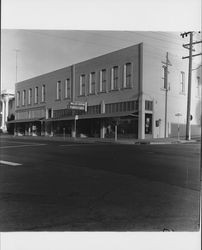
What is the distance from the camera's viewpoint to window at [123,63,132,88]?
32.1 metres

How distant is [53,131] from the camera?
31.6 metres

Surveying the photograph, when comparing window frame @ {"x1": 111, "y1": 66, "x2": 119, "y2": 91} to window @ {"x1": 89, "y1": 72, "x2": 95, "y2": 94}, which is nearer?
window frame @ {"x1": 111, "y1": 66, "x2": 119, "y2": 91}

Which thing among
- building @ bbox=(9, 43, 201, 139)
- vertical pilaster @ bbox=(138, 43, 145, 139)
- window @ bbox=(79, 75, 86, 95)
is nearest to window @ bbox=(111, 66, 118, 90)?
building @ bbox=(9, 43, 201, 139)

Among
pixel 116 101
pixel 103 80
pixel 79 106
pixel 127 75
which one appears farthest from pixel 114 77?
pixel 79 106

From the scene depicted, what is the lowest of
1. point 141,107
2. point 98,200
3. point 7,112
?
point 98,200

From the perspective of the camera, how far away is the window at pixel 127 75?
3210 cm

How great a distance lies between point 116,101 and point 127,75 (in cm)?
300

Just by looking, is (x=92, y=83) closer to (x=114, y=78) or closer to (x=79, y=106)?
(x=79, y=106)

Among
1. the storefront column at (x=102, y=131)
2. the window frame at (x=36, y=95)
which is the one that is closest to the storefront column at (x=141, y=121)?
the storefront column at (x=102, y=131)

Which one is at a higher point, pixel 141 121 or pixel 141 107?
pixel 141 107

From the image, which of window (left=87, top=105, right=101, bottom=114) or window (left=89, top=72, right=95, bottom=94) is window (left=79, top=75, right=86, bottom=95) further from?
window (left=87, top=105, right=101, bottom=114)

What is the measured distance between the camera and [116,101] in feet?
111

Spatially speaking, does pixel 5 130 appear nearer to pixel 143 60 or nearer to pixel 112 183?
pixel 143 60

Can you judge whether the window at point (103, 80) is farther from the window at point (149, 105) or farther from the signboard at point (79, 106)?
the window at point (149, 105)
